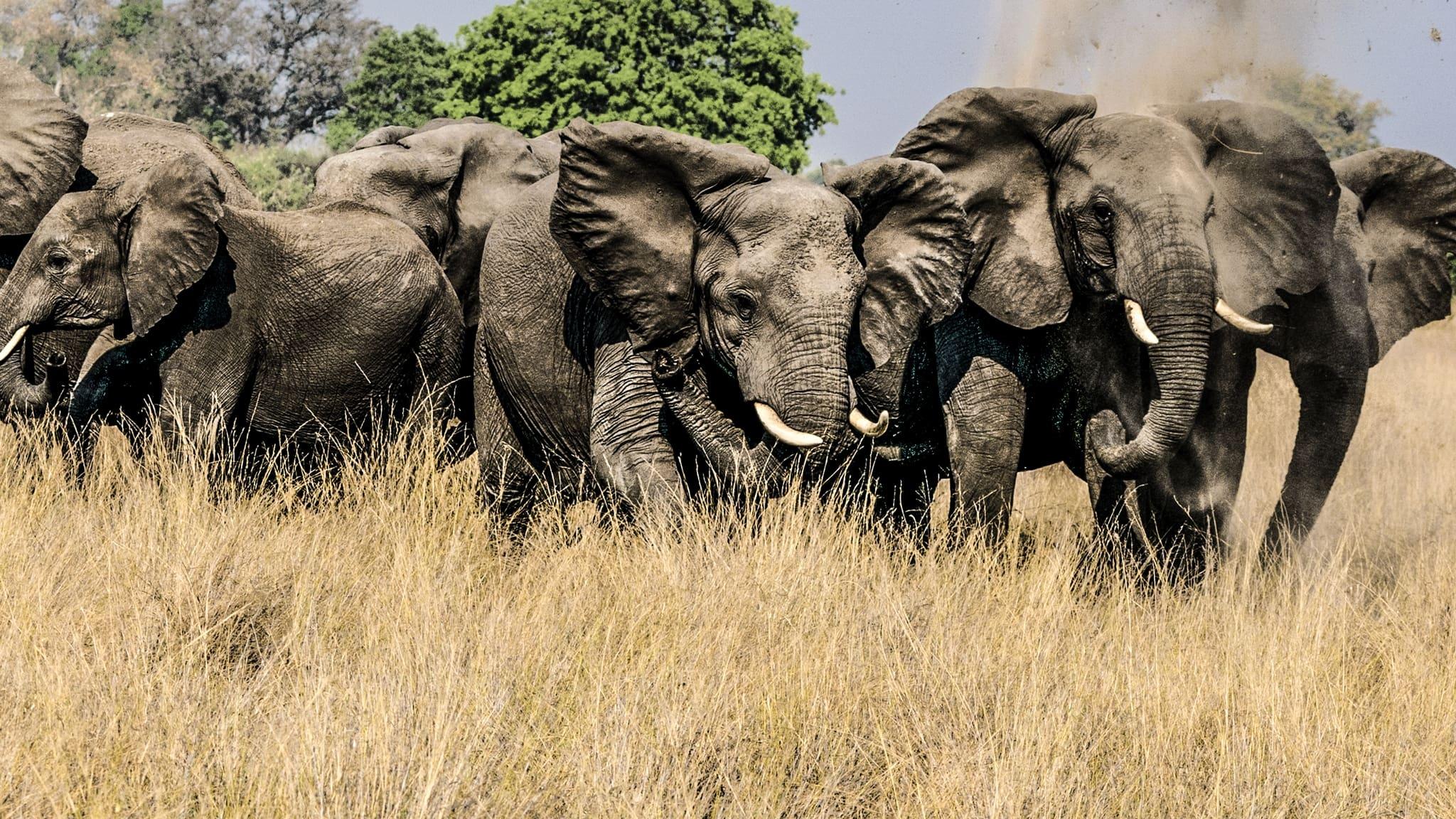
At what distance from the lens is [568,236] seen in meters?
6.32

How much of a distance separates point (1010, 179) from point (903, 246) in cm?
89

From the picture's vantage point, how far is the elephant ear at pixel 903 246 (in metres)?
6.47

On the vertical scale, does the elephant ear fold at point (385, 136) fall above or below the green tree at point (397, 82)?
above

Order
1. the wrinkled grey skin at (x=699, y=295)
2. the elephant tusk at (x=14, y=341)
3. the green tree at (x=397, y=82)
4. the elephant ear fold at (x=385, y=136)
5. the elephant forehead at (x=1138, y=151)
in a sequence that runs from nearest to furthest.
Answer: the wrinkled grey skin at (x=699, y=295) < the elephant forehead at (x=1138, y=151) < the elephant tusk at (x=14, y=341) < the elephant ear fold at (x=385, y=136) < the green tree at (x=397, y=82)

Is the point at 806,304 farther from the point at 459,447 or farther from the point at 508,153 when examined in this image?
the point at 508,153

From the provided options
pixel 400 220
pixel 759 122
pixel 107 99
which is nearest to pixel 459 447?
pixel 400 220

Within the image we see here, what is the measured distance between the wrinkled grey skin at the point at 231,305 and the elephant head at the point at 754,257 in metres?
2.04

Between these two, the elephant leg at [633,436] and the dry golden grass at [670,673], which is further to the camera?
the elephant leg at [633,436]

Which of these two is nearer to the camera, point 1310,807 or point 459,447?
point 1310,807

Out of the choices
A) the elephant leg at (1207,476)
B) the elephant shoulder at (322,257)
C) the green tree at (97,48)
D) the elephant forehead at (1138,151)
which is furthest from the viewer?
the green tree at (97,48)

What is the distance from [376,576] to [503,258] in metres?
1.62

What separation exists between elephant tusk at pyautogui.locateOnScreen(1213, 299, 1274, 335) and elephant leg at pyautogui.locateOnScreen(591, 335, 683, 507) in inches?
84.9

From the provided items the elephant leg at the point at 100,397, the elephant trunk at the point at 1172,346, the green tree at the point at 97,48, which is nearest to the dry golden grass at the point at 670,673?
the elephant trunk at the point at 1172,346

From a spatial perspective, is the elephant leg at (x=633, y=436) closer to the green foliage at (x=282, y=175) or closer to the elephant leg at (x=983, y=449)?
the elephant leg at (x=983, y=449)
